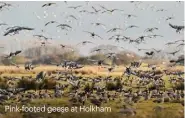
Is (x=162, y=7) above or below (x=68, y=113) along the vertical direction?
above

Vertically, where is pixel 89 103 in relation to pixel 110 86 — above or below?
below

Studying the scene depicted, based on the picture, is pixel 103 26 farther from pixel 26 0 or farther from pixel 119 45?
pixel 26 0

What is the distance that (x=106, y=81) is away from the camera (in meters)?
10.9

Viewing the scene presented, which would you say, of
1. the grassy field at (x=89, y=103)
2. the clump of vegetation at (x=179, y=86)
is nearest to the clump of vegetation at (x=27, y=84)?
the grassy field at (x=89, y=103)

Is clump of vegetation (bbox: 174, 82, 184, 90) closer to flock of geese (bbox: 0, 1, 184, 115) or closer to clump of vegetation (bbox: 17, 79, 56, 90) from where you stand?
flock of geese (bbox: 0, 1, 184, 115)

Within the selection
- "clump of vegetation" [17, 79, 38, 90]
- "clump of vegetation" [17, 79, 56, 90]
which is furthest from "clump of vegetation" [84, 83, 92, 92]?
"clump of vegetation" [17, 79, 38, 90]

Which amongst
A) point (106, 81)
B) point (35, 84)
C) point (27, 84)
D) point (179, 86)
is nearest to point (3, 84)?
point (27, 84)

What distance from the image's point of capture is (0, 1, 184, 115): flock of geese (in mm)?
10633

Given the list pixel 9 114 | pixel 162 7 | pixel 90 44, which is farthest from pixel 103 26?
pixel 9 114

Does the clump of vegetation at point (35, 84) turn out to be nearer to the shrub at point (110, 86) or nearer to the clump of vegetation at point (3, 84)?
the clump of vegetation at point (3, 84)

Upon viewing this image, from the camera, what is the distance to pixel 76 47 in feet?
35.5

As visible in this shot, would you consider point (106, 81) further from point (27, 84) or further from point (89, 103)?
point (27, 84)

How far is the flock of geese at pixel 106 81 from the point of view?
10.6m

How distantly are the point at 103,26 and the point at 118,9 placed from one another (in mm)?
424
